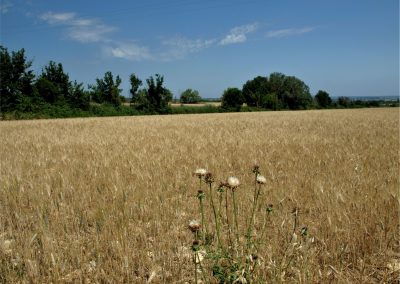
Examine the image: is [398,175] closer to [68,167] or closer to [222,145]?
[222,145]

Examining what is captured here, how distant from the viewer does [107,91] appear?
5062 cm

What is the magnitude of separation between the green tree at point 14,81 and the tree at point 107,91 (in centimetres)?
1172

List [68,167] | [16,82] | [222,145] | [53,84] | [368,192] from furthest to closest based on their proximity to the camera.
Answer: [53,84] < [16,82] < [222,145] < [68,167] < [368,192]

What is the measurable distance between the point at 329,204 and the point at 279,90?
85486mm

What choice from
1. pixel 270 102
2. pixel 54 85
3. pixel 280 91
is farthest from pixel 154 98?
pixel 280 91

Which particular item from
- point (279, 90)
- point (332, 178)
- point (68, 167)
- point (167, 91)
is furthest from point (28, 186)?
point (279, 90)

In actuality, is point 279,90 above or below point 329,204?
above

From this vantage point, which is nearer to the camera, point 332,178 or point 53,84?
point 332,178

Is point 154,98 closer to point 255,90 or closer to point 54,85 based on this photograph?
point 54,85

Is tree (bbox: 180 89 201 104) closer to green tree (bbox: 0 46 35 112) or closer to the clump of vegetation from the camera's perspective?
green tree (bbox: 0 46 35 112)

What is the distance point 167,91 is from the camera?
50844 mm

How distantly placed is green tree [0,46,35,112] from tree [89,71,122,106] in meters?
11.7

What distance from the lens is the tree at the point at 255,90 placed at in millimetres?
71750

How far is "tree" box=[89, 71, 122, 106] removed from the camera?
49.8 m
